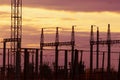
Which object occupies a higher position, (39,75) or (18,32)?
(18,32)

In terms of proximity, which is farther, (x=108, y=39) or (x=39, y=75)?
(x=108, y=39)

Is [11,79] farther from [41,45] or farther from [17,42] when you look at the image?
[41,45]

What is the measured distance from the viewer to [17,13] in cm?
3475

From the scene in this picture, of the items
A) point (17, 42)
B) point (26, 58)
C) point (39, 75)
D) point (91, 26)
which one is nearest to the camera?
point (26, 58)

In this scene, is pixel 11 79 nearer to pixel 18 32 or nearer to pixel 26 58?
pixel 18 32

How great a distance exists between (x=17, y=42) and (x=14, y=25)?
2146mm

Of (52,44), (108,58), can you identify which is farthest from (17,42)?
(52,44)

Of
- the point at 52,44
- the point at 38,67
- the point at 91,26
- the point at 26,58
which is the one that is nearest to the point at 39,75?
the point at 38,67

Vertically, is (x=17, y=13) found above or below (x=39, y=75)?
above

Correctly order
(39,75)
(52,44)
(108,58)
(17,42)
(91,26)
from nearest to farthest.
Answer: (17,42)
(39,75)
(108,58)
(91,26)
(52,44)

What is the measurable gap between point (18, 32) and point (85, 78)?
5868 millimetres

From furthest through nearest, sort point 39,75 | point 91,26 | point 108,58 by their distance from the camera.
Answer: point 91,26
point 108,58
point 39,75

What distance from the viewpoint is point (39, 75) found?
36938mm

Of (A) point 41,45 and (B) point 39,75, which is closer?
(B) point 39,75
